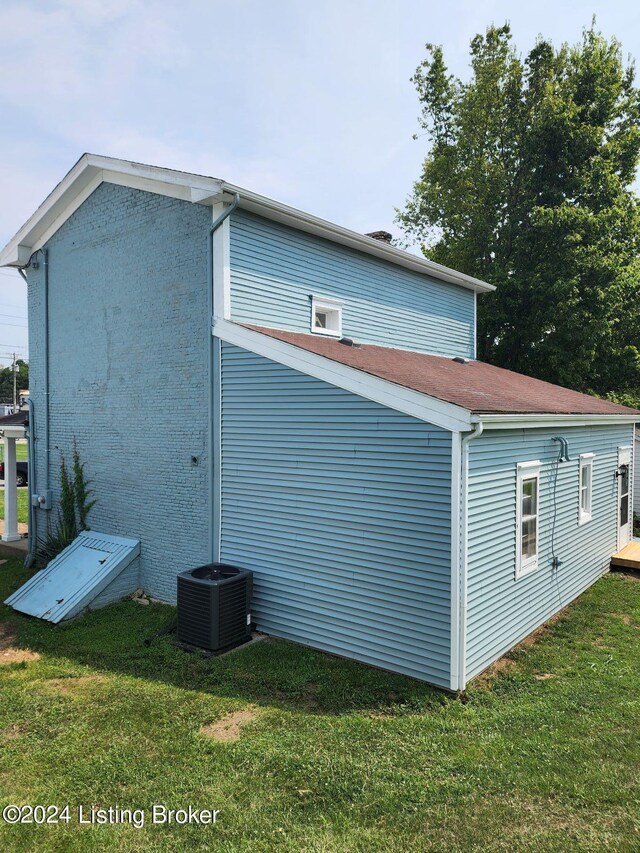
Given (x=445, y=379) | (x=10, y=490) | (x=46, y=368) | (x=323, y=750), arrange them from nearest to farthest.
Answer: (x=323, y=750)
(x=445, y=379)
(x=46, y=368)
(x=10, y=490)

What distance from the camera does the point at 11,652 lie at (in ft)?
25.4

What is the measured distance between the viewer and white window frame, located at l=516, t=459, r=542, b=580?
24.9 ft

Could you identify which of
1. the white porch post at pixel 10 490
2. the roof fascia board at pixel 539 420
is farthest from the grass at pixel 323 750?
the white porch post at pixel 10 490

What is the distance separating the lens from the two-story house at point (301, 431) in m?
6.62

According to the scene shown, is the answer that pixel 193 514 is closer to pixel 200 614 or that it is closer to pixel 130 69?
pixel 200 614

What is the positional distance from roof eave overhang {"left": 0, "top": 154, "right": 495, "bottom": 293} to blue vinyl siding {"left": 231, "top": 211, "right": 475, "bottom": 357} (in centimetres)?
23

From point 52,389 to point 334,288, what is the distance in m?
6.15

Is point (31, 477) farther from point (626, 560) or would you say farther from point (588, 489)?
point (626, 560)

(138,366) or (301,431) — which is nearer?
(301,431)

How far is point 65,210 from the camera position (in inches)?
448

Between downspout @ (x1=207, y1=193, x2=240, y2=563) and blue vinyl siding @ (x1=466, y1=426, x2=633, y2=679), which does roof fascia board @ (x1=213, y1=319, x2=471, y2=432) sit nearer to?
downspout @ (x1=207, y1=193, x2=240, y2=563)

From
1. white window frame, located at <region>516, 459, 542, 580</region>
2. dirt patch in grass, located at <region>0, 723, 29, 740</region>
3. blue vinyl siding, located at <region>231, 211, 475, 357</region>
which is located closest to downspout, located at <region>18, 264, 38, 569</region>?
blue vinyl siding, located at <region>231, 211, 475, 357</region>

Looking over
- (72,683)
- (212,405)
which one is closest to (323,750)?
(72,683)

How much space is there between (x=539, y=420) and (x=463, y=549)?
97.8 inches
